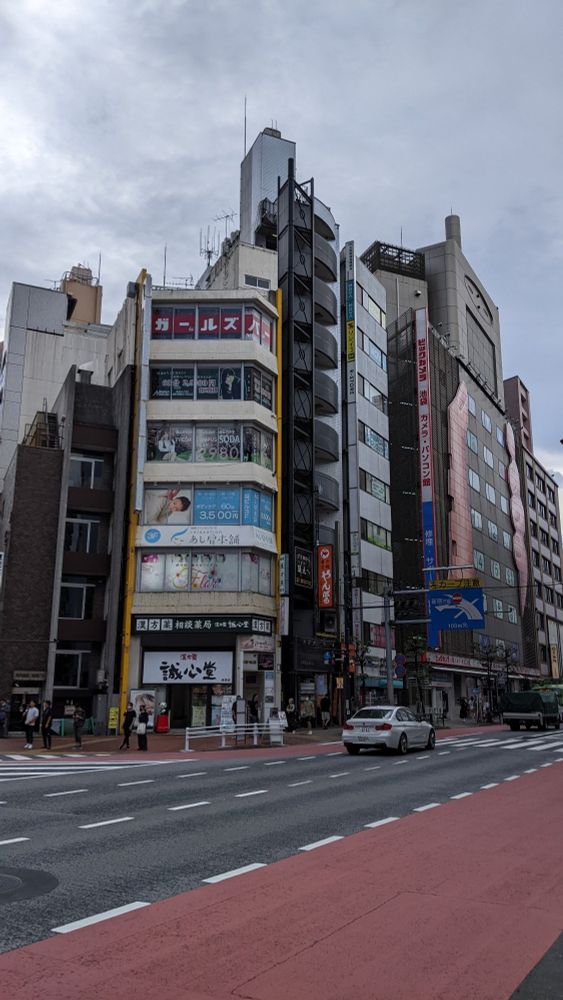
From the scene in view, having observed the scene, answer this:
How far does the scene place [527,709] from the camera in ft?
139

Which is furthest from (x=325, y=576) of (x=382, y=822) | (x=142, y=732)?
(x=382, y=822)

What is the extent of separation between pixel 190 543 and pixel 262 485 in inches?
186

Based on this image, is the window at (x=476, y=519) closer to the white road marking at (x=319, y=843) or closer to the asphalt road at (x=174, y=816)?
the asphalt road at (x=174, y=816)

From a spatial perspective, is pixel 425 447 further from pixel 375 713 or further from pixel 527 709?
pixel 375 713

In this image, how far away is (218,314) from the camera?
43688 millimetres

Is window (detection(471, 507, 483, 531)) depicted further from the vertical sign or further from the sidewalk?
the sidewalk

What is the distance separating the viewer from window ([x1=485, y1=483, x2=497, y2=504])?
8307 cm

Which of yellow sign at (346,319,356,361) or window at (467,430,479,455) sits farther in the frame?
window at (467,430,479,455)

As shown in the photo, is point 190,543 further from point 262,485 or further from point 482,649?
point 482,649

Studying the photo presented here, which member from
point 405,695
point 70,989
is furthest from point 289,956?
point 405,695

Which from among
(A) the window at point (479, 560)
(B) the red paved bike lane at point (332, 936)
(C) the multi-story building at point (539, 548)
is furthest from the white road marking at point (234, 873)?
(C) the multi-story building at point (539, 548)

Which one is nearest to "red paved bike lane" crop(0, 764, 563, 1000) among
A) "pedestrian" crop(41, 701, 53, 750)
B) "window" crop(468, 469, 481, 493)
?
"pedestrian" crop(41, 701, 53, 750)

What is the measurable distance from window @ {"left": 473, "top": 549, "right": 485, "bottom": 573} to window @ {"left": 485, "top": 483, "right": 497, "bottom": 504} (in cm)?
776

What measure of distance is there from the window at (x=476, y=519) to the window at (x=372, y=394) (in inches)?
819
